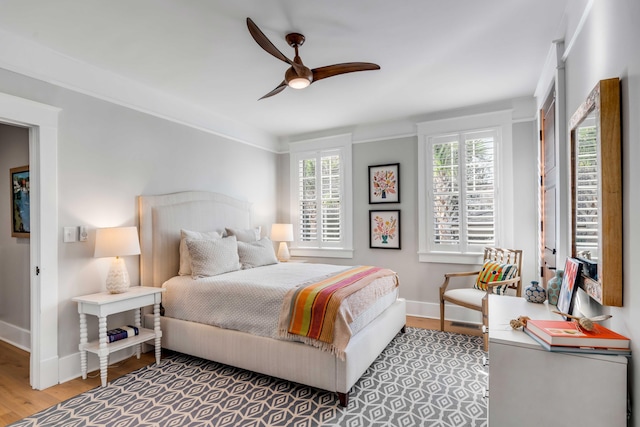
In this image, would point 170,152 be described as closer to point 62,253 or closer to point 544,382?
point 62,253

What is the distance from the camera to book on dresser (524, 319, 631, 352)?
1371mm

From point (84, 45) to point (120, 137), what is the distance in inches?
34.0

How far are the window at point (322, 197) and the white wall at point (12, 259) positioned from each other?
334 cm

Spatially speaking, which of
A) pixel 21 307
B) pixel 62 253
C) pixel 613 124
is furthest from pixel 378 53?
pixel 21 307

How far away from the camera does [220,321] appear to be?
295cm

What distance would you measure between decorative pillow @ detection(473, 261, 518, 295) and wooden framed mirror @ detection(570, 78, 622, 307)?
Result: 6.32 ft

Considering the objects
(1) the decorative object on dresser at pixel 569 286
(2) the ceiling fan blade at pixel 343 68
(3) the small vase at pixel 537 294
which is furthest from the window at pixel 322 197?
(1) the decorative object on dresser at pixel 569 286

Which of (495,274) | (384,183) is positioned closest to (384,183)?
(384,183)

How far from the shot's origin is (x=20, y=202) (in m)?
3.53

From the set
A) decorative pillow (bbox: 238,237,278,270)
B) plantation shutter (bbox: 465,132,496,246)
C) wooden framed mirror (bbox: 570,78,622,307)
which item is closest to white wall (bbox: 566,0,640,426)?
wooden framed mirror (bbox: 570,78,622,307)

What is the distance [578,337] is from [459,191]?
10.0 ft

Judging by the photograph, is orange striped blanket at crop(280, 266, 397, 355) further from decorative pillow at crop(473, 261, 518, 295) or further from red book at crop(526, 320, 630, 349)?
decorative pillow at crop(473, 261, 518, 295)

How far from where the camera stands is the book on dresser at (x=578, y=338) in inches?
54.0

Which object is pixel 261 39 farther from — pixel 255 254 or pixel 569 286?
pixel 255 254
